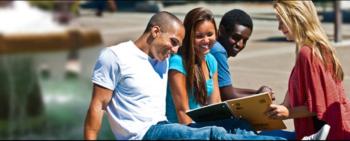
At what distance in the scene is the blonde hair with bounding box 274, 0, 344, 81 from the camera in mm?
3900

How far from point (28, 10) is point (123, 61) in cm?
269

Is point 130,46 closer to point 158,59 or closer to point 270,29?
point 158,59

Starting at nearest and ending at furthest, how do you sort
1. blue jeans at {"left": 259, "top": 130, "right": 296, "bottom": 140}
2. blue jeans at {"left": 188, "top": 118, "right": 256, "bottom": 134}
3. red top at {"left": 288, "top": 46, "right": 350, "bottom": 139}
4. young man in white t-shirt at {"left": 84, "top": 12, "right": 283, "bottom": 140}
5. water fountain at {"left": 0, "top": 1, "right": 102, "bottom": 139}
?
young man in white t-shirt at {"left": 84, "top": 12, "right": 283, "bottom": 140}, red top at {"left": 288, "top": 46, "right": 350, "bottom": 139}, blue jeans at {"left": 188, "top": 118, "right": 256, "bottom": 134}, blue jeans at {"left": 259, "top": 130, "right": 296, "bottom": 140}, water fountain at {"left": 0, "top": 1, "right": 102, "bottom": 139}

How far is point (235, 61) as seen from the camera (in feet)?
39.4

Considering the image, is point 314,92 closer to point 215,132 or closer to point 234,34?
point 215,132

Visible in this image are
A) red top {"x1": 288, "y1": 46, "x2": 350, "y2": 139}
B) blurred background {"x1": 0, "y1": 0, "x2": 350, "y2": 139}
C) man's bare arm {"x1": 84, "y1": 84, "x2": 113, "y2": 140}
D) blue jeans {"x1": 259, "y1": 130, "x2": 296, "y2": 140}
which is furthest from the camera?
blurred background {"x1": 0, "y1": 0, "x2": 350, "y2": 139}

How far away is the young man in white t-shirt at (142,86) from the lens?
3619mm

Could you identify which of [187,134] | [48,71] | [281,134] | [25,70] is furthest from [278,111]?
[48,71]

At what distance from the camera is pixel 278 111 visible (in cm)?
397

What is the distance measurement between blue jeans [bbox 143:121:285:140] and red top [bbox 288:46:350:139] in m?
0.34

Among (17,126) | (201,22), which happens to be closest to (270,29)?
(17,126)

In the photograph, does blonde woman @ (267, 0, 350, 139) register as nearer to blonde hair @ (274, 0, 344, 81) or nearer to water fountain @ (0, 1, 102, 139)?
blonde hair @ (274, 0, 344, 81)

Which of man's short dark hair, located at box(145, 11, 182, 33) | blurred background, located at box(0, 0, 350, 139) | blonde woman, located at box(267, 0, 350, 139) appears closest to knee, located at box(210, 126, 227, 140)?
blonde woman, located at box(267, 0, 350, 139)

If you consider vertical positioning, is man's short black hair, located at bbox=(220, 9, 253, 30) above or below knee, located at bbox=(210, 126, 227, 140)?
above
